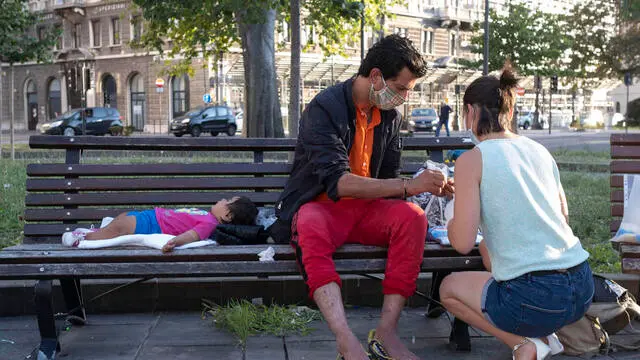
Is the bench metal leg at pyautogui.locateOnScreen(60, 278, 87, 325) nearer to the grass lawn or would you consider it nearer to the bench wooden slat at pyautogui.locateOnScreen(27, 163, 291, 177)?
the bench wooden slat at pyautogui.locateOnScreen(27, 163, 291, 177)

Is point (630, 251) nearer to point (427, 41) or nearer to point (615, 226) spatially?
point (615, 226)

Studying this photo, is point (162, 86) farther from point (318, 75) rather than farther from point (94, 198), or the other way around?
point (94, 198)

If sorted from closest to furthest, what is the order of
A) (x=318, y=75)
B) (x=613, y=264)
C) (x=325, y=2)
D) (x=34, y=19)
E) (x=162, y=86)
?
(x=613, y=264)
(x=325, y=2)
(x=34, y=19)
(x=162, y=86)
(x=318, y=75)

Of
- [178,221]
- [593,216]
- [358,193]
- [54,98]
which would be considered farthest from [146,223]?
[54,98]

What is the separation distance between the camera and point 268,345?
13.0ft

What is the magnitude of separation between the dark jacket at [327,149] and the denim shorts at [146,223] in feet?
2.36

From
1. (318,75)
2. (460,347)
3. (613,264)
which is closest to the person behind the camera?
(460,347)

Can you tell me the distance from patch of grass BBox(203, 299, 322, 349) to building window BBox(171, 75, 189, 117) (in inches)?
1542

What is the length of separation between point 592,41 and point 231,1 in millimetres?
39382

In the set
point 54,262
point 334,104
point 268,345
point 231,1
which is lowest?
point 268,345

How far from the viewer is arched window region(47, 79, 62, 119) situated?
159 ft

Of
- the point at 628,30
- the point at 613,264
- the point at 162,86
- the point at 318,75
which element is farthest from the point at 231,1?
the point at 628,30

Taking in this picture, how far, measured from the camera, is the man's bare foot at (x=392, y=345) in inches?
134

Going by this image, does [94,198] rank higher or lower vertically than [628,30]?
lower
